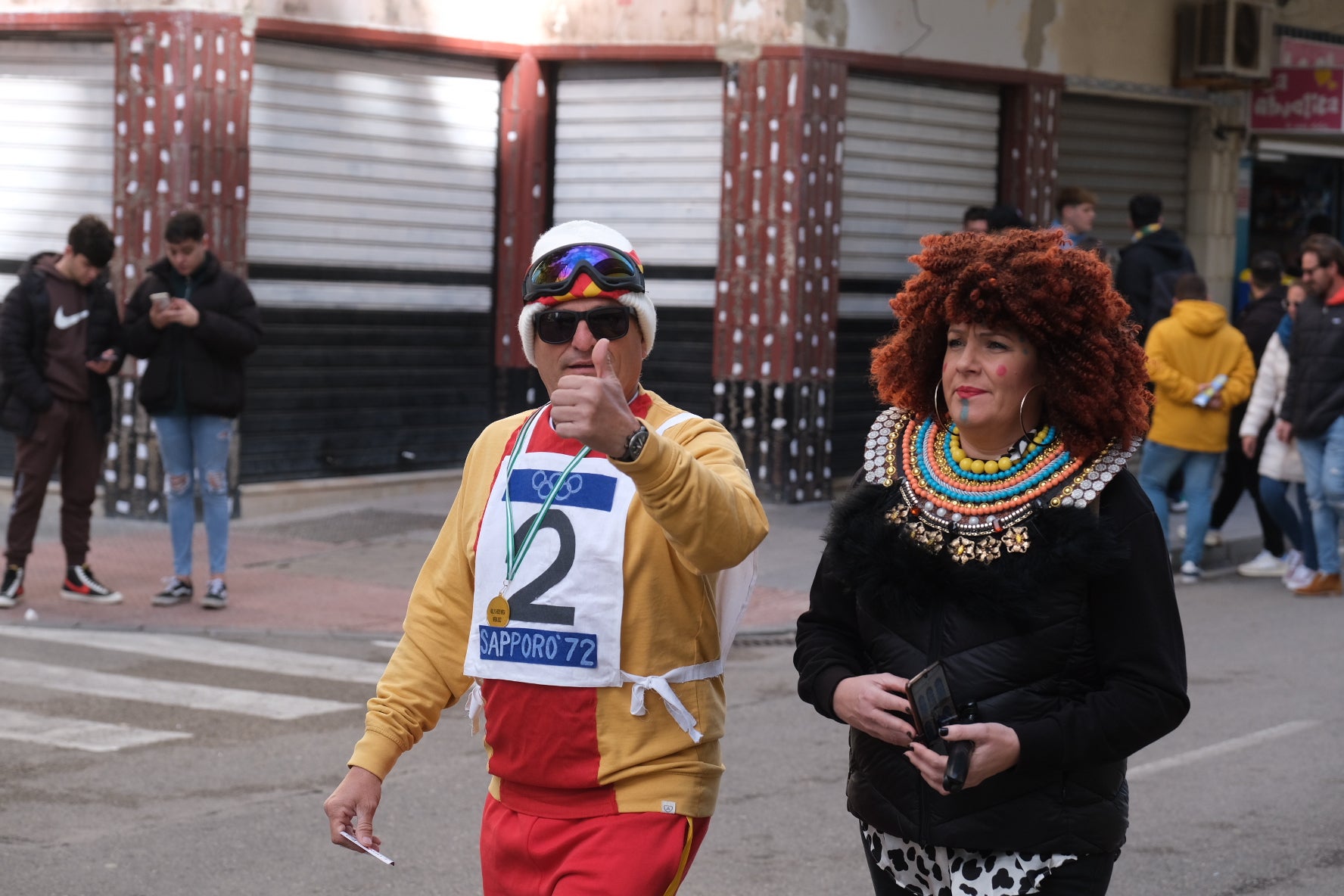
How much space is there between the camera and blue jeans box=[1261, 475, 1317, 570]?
460 inches

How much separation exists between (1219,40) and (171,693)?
12.9 m

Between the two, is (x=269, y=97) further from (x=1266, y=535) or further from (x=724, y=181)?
(x=1266, y=535)

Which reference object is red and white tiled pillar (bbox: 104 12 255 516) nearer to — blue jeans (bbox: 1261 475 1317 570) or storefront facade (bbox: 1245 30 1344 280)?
blue jeans (bbox: 1261 475 1317 570)

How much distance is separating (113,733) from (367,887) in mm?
2335

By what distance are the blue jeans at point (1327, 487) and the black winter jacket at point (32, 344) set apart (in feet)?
22.6

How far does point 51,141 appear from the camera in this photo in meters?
13.5

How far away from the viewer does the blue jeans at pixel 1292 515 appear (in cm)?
1168

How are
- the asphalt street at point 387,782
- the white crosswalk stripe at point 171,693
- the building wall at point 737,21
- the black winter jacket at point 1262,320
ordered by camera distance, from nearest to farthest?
the asphalt street at point 387,782 < the white crosswalk stripe at point 171,693 < the black winter jacket at point 1262,320 < the building wall at point 737,21

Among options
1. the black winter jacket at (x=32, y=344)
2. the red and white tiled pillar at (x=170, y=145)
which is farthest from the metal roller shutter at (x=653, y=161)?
the black winter jacket at (x=32, y=344)

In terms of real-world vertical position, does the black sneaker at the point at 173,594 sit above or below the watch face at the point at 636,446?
below

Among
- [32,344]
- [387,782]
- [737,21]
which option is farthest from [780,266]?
[387,782]

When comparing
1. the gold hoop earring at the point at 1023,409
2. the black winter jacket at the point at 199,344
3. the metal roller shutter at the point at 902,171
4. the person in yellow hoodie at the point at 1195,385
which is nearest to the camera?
the gold hoop earring at the point at 1023,409

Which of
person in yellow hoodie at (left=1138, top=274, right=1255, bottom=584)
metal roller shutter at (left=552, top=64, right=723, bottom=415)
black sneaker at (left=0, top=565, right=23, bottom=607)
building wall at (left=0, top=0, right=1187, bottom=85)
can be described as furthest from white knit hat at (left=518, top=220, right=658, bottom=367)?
metal roller shutter at (left=552, top=64, right=723, bottom=415)

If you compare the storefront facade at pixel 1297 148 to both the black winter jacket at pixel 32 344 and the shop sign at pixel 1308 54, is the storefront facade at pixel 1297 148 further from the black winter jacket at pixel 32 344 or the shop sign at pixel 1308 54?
the black winter jacket at pixel 32 344
